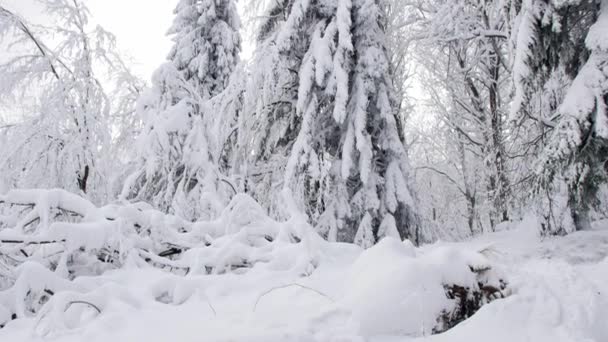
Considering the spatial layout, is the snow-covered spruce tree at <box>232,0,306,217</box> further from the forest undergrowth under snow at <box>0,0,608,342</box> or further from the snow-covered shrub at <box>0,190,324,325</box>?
the snow-covered shrub at <box>0,190,324,325</box>

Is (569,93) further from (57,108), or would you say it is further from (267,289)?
(57,108)

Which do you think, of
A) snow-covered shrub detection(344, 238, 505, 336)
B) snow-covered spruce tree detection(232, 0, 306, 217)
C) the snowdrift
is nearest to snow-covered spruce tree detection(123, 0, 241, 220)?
snow-covered spruce tree detection(232, 0, 306, 217)

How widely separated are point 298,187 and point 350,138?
1.28 meters

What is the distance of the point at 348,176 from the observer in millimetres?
6961

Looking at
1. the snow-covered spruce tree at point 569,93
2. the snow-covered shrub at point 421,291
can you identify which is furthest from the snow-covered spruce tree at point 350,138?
the snow-covered shrub at point 421,291

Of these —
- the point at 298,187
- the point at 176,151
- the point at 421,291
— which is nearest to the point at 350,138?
the point at 298,187

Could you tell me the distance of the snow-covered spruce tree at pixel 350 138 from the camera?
22.8 feet

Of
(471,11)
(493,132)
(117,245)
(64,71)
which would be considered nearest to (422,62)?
(471,11)

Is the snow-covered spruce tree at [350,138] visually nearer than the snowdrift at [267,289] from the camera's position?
No

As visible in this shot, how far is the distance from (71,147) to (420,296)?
228 inches

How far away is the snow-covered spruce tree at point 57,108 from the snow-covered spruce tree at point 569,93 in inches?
248

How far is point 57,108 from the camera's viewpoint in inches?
242

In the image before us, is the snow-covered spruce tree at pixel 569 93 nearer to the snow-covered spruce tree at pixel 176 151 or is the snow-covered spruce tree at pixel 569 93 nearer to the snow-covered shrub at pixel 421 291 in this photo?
the snow-covered shrub at pixel 421 291

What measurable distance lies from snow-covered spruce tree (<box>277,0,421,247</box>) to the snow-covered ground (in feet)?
13.1
